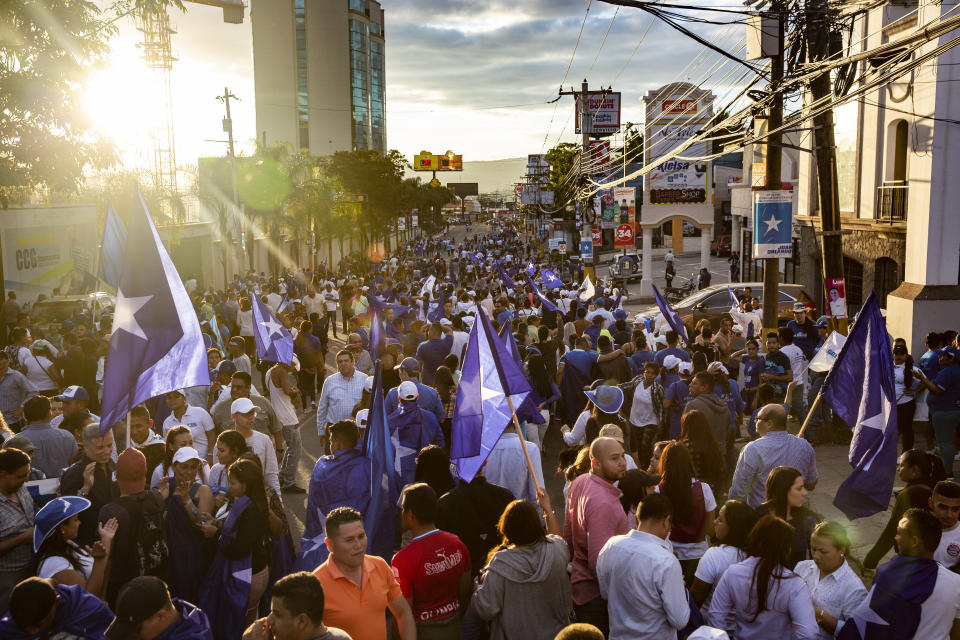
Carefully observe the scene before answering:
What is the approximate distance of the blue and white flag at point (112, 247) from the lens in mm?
10344

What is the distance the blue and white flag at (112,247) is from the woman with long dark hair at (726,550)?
8.22 m

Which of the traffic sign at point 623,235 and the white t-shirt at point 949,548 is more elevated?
the traffic sign at point 623,235

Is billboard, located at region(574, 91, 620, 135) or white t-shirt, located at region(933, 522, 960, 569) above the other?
billboard, located at region(574, 91, 620, 135)

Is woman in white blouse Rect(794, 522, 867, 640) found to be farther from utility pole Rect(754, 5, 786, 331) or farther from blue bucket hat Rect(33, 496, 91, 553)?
utility pole Rect(754, 5, 786, 331)

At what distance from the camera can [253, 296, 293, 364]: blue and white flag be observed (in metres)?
11.1

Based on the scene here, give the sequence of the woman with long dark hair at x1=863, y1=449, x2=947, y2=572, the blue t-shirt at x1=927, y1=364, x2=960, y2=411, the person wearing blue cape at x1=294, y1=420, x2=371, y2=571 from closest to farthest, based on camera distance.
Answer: the woman with long dark hair at x1=863, y1=449, x2=947, y2=572
the person wearing blue cape at x1=294, y1=420, x2=371, y2=571
the blue t-shirt at x1=927, y1=364, x2=960, y2=411

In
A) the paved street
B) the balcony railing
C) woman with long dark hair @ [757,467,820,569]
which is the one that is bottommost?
the paved street

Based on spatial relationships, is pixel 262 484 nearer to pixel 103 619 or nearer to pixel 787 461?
pixel 103 619

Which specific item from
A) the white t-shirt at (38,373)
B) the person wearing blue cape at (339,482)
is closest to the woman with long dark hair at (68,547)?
the person wearing blue cape at (339,482)

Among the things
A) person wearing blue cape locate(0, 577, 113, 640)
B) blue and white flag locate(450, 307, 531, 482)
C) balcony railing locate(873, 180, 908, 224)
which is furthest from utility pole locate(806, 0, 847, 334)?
person wearing blue cape locate(0, 577, 113, 640)

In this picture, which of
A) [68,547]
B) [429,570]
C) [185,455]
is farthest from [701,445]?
[68,547]

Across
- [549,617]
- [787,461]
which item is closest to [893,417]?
[787,461]

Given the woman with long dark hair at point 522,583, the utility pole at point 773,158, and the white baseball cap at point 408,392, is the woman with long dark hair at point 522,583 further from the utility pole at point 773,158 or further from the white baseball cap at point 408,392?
the utility pole at point 773,158

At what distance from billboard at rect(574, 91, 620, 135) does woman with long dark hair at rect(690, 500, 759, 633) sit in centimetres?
4835
